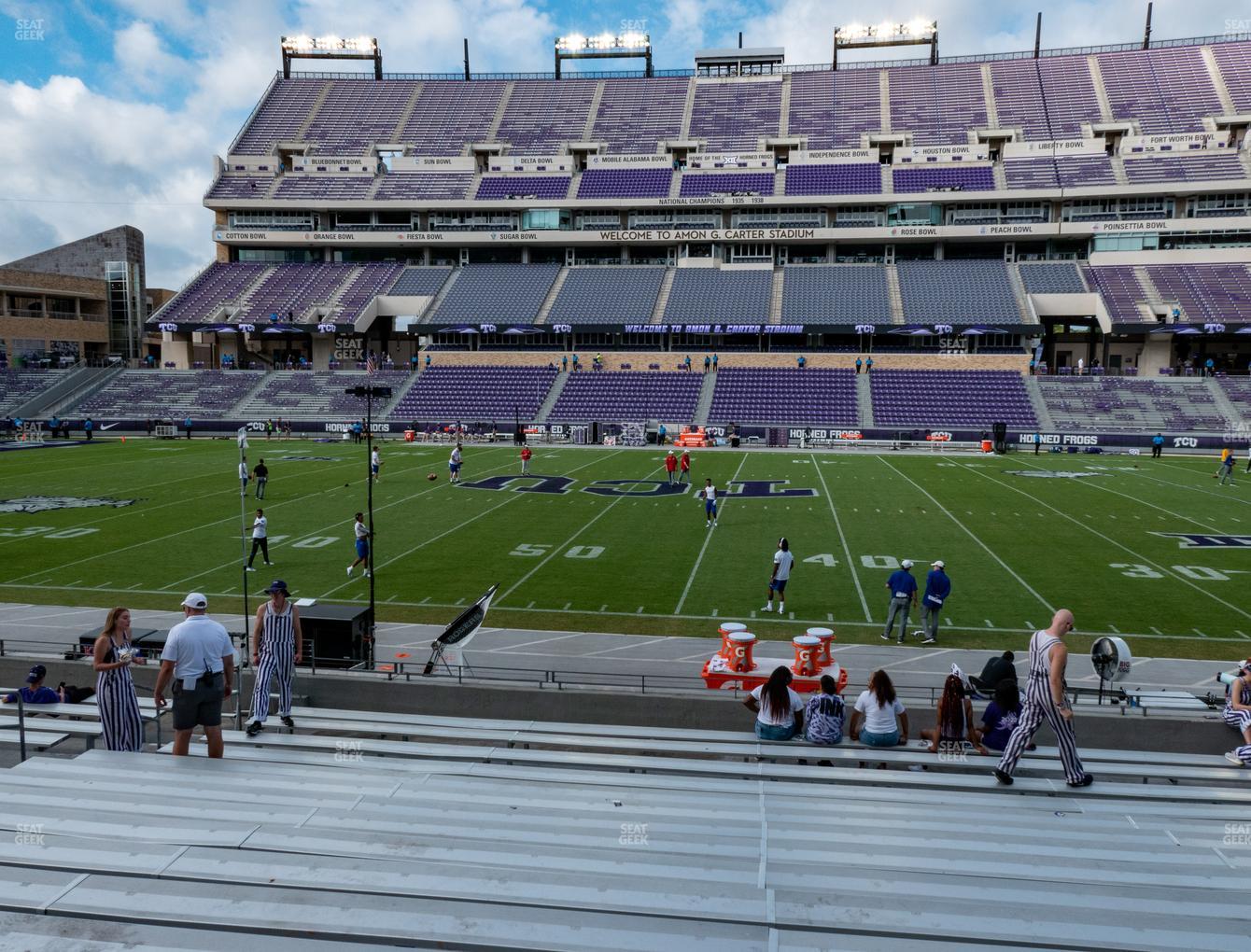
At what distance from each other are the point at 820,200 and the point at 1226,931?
69340 millimetres

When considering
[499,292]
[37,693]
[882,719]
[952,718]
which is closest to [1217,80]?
[499,292]

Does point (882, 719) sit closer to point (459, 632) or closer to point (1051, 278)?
point (459, 632)

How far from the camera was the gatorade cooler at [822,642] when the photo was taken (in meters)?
11.7

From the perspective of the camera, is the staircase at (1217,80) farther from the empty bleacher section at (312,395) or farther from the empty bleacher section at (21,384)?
the empty bleacher section at (21,384)

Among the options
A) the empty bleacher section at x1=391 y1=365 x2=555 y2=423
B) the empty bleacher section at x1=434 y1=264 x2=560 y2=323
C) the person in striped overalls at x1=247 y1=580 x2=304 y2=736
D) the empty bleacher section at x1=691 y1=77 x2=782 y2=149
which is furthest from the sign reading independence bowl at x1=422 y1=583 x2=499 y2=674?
the empty bleacher section at x1=691 y1=77 x2=782 y2=149

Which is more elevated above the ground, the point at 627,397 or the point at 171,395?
the point at 171,395

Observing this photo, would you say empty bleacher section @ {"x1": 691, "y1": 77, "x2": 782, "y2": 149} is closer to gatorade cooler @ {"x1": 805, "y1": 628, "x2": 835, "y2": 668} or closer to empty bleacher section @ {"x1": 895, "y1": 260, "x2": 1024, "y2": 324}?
empty bleacher section @ {"x1": 895, "y1": 260, "x2": 1024, "y2": 324}

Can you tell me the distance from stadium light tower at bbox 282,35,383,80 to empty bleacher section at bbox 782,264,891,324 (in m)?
50.2

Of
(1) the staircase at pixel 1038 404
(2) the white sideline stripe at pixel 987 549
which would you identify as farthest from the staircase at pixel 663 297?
(2) the white sideline stripe at pixel 987 549

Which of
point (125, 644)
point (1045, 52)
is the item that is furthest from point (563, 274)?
point (125, 644)

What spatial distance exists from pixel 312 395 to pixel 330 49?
4783 centimetres

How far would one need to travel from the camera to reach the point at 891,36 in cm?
8300

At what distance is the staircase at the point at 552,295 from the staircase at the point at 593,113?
49.9 ft

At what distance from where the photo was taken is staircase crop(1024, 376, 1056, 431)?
165 feet
